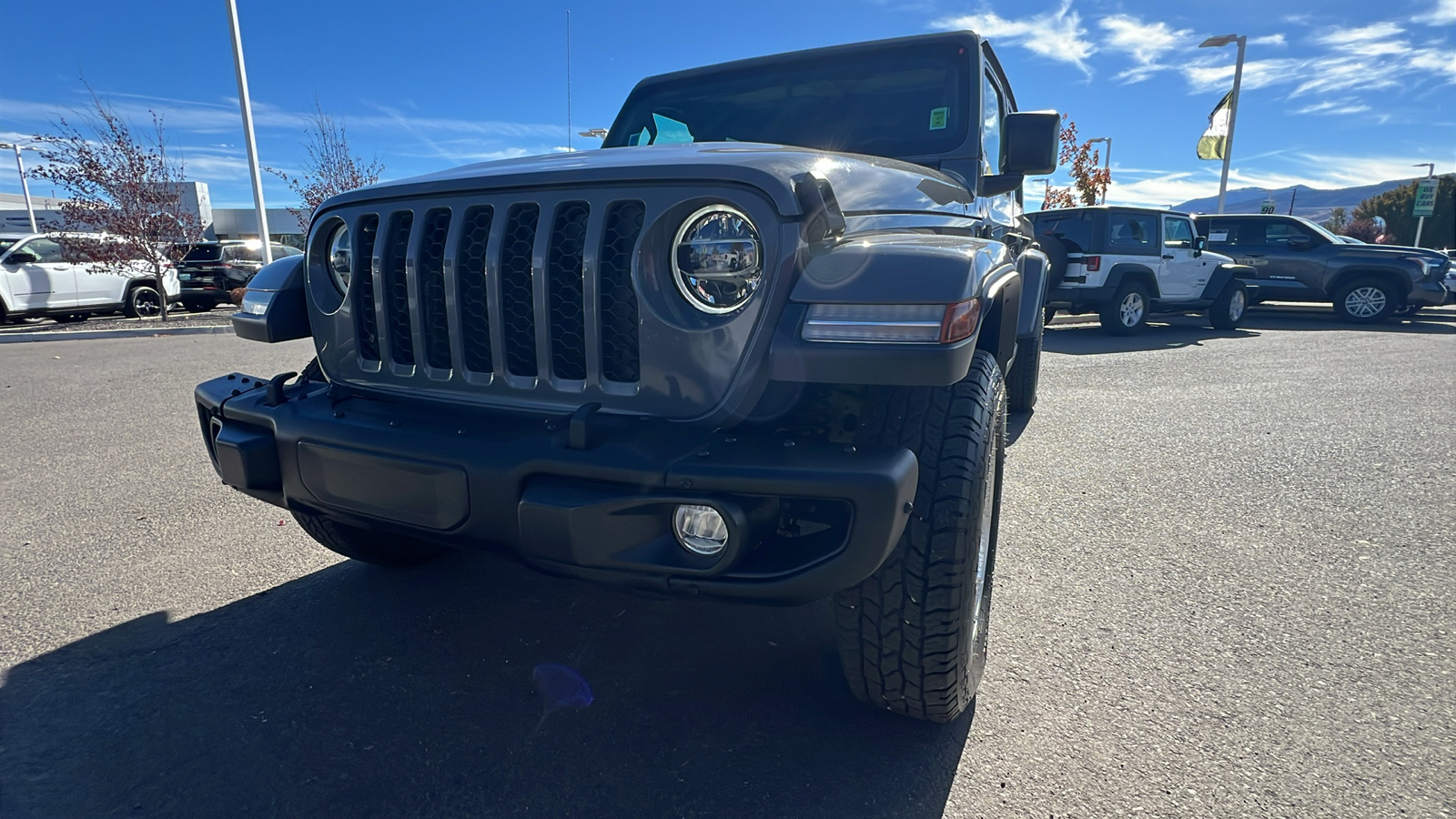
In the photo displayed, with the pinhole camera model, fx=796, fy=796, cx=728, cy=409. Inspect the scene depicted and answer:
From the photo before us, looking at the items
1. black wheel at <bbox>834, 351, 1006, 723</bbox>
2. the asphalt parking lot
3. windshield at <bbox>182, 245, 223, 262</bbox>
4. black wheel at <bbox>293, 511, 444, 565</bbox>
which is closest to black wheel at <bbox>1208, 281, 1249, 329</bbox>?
the asphalt parking lot

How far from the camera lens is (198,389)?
7.61 ft

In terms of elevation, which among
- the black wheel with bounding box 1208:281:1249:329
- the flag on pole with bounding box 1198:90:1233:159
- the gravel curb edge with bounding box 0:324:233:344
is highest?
the flag on pole with bounding box 1198:90:1233:159

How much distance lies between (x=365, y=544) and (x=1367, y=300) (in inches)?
568

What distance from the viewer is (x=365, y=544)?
264 cm

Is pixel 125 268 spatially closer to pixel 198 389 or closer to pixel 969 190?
pixel 198 389

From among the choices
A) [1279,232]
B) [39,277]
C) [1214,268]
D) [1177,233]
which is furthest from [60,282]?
[1279,232]

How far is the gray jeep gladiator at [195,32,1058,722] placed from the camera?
4.97 ft

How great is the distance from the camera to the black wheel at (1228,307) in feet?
35.4

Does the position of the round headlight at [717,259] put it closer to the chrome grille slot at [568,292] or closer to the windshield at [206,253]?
the chrome grille slot at [568,292]

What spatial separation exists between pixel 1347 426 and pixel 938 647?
4.81 metres

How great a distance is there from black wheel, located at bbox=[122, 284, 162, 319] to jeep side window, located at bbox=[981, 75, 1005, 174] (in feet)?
47.2

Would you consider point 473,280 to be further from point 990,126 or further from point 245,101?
point 245,101

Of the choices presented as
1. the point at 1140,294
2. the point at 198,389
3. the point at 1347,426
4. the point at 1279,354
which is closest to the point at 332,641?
the point at 198,389

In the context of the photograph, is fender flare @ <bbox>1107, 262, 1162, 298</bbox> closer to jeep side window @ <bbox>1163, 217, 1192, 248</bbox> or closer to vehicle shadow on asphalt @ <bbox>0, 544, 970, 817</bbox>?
jeep side window @ <bbox>1163, 217, 1192, 248</bbox>
